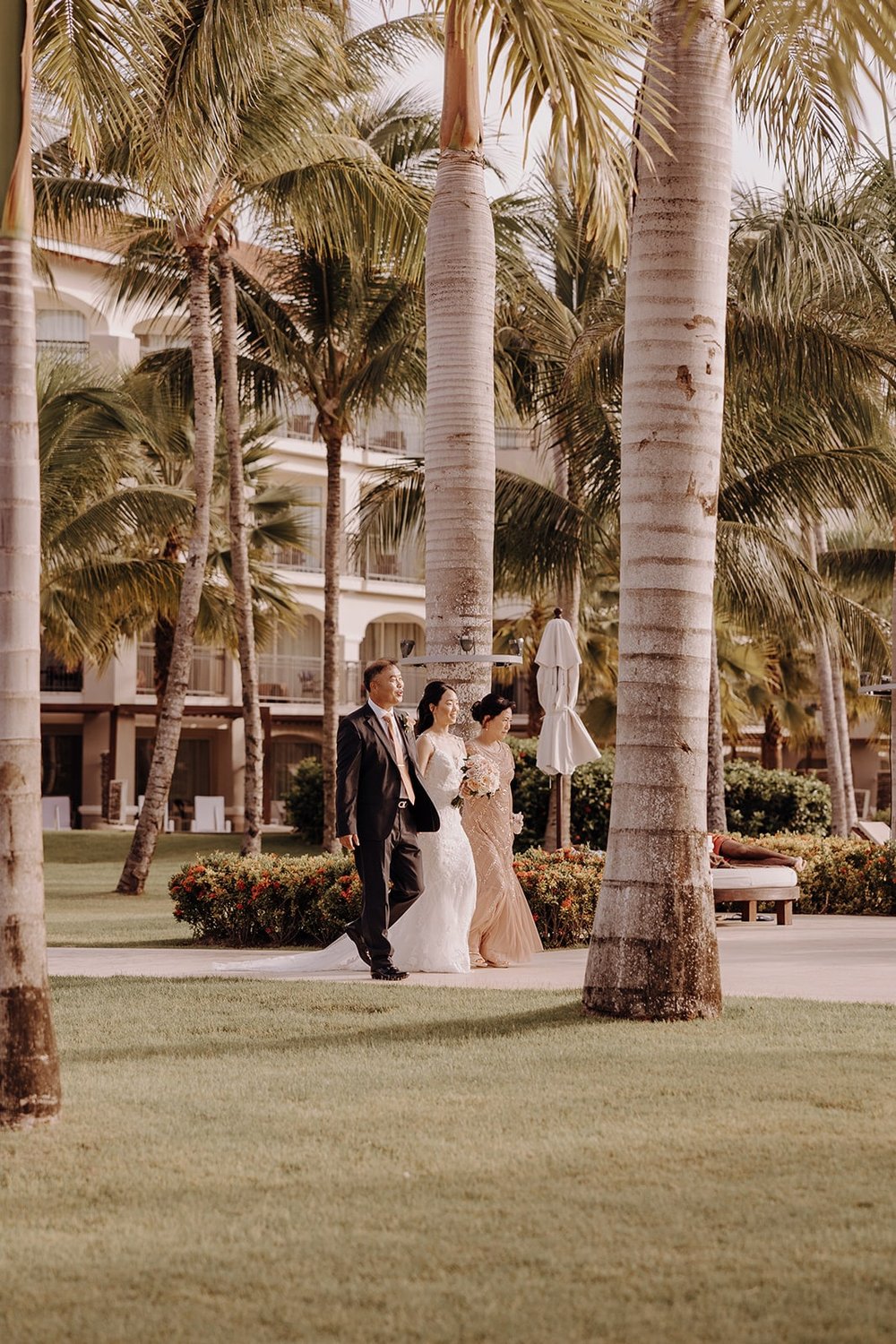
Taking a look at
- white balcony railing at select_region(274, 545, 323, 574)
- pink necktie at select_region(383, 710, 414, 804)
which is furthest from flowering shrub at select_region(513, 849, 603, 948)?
white balcony railing at select_region(274, 545, 323, 574)

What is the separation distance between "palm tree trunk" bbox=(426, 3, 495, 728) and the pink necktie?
1.48m

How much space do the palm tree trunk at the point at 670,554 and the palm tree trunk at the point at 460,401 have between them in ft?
10.8

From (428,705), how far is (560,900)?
8.76 feet

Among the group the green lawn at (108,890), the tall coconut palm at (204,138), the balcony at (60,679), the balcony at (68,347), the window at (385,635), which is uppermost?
the balcony at (68,347)

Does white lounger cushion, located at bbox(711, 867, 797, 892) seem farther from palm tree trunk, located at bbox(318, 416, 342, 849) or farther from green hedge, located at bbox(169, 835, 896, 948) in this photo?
palm tree trunk, located at bbox(318, 416, 342, 849)

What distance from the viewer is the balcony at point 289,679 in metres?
48.3

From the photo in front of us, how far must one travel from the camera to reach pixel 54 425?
26.0 m

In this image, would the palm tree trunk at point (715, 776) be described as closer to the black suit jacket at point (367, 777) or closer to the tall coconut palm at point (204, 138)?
the tall coconut palm at point (204, 138)

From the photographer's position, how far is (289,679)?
1919 inches

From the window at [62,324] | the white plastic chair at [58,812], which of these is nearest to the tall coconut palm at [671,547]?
the white plastic chair at [58,812]

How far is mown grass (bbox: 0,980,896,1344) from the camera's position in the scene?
397 cm

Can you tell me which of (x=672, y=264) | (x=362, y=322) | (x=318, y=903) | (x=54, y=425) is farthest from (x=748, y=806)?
(x=672, y=264)

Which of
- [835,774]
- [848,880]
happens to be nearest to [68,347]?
[835,774]

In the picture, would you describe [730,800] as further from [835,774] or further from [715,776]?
[715,776]
